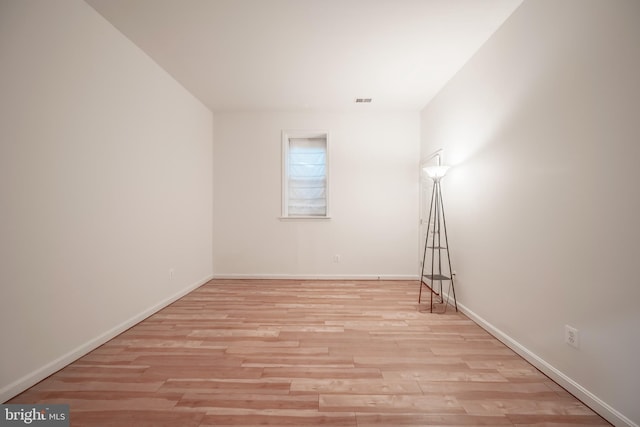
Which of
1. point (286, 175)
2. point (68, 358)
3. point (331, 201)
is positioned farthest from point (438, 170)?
point (68, 358)

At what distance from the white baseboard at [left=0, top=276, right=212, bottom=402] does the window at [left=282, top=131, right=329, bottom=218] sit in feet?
8.03

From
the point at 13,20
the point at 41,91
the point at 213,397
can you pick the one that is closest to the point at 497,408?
the point at 213,397

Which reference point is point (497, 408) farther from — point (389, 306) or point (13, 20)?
point (13, 20)

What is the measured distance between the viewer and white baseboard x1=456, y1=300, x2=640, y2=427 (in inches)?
53.3

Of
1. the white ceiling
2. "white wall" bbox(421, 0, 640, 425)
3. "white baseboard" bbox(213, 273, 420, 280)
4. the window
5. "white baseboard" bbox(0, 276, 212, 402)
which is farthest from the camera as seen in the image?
the window

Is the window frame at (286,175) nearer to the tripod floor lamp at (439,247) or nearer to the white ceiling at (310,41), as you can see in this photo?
the white ceiling at (310,41)

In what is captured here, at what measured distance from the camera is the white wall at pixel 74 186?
5.19 ft

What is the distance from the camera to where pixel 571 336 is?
1.62m

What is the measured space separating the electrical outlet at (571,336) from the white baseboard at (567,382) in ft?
0.72

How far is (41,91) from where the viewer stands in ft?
5.71

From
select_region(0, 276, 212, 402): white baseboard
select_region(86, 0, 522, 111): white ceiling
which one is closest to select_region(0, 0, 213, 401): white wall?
select_region(0, 276, 212, 402): white baseboard

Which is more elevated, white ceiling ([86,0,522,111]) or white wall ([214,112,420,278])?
white ceiling ([86,0,522,111])

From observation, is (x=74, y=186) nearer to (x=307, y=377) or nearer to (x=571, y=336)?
(x=307, y=377)

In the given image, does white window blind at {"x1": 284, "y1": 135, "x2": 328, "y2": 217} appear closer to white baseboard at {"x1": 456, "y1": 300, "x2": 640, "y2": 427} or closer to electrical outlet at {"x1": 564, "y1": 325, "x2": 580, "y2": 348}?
white baseboard at {"x1": 456, "y1": 300, "x2": 640, "y2": 427}
